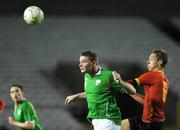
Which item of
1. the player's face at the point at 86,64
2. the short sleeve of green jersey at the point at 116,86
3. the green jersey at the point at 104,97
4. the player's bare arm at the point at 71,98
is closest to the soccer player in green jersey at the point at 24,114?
the player's bare arm at the point at 71,98

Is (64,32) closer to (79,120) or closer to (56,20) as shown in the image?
(56,20)

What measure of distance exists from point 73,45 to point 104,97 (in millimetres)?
7121

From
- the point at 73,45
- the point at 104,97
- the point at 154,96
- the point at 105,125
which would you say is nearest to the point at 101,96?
the point at 104,97

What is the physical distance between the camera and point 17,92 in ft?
29.8

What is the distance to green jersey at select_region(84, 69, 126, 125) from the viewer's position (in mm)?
7020

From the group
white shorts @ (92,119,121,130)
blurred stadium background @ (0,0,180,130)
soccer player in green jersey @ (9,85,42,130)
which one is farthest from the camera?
blurred stadium background @ (0,0,180,130)

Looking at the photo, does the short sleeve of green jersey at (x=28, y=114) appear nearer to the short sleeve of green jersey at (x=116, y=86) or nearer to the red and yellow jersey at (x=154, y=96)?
the short sleeve of green jersey at (x=116, y=86)

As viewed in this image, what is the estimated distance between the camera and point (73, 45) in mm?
14078

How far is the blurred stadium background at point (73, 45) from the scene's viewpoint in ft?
44.0

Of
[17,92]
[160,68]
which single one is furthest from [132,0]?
[160,68]

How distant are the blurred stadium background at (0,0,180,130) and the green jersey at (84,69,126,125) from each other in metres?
6.05

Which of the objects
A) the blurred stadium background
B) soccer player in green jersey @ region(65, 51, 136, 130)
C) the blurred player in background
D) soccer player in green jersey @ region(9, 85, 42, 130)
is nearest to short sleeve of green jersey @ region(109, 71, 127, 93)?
soccer player in green jersey @ region(65, 51, 136, 130)

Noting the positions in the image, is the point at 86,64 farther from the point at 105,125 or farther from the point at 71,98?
the point at 105,125

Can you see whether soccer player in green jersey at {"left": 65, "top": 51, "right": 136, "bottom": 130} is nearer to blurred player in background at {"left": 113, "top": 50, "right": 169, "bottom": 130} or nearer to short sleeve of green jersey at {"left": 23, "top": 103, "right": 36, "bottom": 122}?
blurred player in background at {"left": 113, "top": 50, "right": 169, "bottom": 130}
